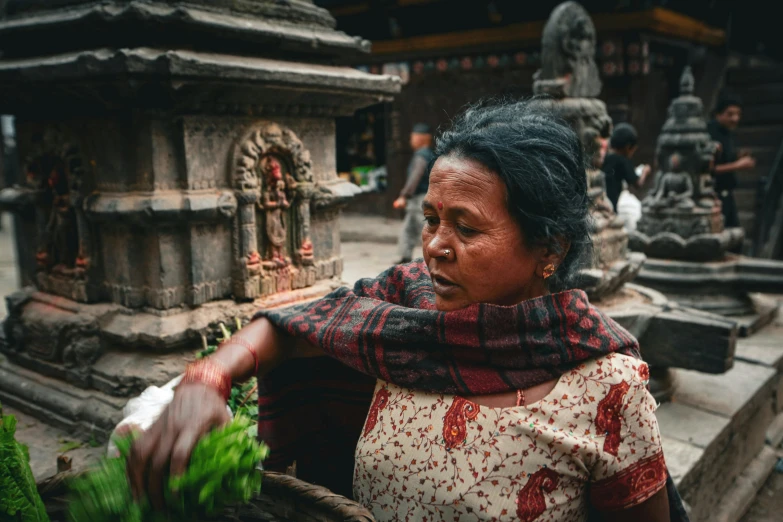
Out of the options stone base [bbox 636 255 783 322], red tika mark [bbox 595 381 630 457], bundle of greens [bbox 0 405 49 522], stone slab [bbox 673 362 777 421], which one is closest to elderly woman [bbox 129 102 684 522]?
red tika mark [bbox 595 381 630 457]

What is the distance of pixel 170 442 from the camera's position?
49.6 inches

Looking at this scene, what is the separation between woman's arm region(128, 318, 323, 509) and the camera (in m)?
1.23

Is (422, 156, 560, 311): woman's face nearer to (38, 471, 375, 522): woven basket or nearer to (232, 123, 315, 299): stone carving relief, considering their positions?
(38, 471, 375, 522): woven basket

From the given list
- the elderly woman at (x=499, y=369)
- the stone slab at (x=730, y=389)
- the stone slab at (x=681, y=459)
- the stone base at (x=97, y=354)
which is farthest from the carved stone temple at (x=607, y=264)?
the elderly woman at (x=499, y=369)

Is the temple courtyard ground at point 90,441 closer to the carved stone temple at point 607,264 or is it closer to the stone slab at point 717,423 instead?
the stone slab at point 717,423

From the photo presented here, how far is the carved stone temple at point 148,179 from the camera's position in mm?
2592

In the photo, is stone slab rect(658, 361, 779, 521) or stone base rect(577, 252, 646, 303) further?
stone base rect(577, 252, 646, 303)

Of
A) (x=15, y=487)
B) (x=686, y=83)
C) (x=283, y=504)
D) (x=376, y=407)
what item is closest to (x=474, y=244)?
(x=376, y=407)

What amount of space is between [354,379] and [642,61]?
7.52 m

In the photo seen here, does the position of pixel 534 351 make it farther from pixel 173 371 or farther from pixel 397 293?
pixel 173 371

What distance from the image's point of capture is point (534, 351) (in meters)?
1.47

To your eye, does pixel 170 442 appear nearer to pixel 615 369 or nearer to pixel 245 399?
pixel 615 369

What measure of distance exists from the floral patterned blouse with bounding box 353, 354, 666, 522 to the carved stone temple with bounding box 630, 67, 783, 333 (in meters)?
4.31

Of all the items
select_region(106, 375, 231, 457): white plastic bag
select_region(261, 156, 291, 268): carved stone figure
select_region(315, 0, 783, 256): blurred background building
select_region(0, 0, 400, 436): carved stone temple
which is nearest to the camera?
select_region(106, 375, 231, 457): white plastic bag
